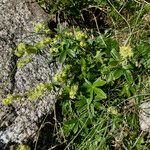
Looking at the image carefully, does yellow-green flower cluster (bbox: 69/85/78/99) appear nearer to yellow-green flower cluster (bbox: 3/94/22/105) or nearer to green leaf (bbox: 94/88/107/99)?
green leaf (bbox: 94/88/107/99)

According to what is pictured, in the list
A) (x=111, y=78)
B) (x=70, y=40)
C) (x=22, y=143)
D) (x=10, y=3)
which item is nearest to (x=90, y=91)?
(x=111, y=78)

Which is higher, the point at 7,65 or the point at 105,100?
the point at 7,65

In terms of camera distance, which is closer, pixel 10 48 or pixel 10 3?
pixel 10 48

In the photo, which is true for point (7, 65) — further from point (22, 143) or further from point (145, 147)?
point (145, 147)

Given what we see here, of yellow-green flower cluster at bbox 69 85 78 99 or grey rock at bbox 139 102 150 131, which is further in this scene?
grey rock at bbox 139 102 150 131

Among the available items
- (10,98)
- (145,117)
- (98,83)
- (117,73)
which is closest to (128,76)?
(117,73)

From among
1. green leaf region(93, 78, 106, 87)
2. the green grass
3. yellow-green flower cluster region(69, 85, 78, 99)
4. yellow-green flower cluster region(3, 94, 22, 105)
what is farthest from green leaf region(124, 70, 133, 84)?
yellow-green flower cluster region(3, 94, 22, 105)

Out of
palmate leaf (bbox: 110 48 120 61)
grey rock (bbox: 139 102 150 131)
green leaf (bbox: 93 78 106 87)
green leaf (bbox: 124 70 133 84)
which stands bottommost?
grey rock (bbox: 139 102 150 131)

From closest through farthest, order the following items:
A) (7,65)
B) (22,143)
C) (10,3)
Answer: (22,143) → (7,65) → (10,3)
